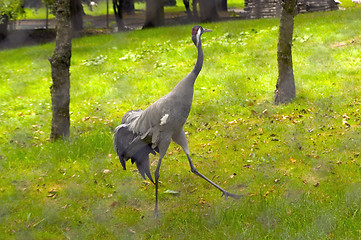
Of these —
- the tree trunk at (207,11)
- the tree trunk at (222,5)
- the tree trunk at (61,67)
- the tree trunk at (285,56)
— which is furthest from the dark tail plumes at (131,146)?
the tree trunk at (222,5)

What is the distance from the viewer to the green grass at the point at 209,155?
5555mm

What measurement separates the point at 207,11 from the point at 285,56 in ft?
55.3

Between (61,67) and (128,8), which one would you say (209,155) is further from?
(128,8)

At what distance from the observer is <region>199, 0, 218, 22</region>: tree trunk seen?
1003 inches

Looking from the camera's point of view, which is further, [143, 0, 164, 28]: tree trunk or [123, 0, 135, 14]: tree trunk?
[123, 0, 135, 14]: tree trunk

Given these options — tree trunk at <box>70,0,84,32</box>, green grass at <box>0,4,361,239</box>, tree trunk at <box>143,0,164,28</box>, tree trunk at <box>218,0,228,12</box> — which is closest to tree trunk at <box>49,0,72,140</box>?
green grass at <box>0,4,361,239</box>

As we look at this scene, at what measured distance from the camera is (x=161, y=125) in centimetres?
524

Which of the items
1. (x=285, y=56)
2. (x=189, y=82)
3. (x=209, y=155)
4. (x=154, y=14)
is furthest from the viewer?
(x=154, y=14)

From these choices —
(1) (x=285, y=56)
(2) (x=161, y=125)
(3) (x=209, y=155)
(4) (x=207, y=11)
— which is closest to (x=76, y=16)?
(4) (x=207, y=11)

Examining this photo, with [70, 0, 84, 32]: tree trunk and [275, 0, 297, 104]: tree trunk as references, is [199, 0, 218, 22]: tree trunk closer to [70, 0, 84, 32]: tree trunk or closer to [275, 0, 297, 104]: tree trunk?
[70, 0, 84, 32]: tree trunk

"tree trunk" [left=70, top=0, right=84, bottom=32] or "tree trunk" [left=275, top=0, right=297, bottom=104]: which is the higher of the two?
"tree trunk" [left=70, top=0, right=84, bottom=32]

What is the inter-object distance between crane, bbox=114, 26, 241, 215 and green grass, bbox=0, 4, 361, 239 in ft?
2.18

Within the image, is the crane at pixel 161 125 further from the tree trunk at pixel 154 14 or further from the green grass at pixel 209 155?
the tree trunk at pixel 154 14

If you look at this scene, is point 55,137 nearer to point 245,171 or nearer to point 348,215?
point 245,171
